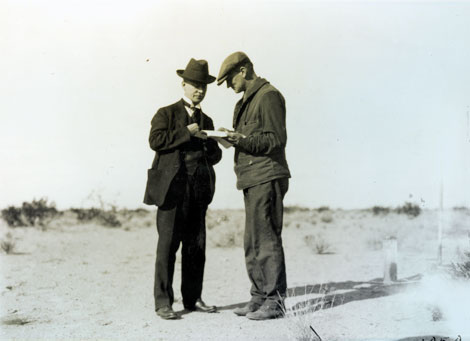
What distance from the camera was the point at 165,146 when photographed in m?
5.62

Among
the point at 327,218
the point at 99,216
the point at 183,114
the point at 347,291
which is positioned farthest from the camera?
the point at 327,218

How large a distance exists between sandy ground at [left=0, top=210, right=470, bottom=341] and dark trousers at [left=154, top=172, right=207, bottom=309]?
1.22 ft

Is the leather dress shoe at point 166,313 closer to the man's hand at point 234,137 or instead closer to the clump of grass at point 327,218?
the man's hand at point 234,137

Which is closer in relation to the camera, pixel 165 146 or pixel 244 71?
pixel 165 146

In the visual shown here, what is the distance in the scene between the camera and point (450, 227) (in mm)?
9664

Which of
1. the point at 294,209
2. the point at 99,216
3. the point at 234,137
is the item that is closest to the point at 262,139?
the point at 234,137

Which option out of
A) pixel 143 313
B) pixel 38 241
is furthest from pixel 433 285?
pixel 38 241

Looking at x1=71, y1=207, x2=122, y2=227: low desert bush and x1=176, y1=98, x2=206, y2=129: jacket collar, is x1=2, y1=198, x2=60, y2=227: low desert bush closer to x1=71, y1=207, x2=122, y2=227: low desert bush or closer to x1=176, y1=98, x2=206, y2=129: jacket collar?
x1=71, y1=207, x2=122, y2=227: low desert bush

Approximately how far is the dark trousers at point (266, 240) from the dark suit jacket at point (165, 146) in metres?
0.73

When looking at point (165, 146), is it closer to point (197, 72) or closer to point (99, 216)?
point (197, 72)

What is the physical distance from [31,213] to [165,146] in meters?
10.9

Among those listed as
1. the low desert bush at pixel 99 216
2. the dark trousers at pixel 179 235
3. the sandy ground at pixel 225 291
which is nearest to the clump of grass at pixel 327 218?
the sandy ground at pixel 225 291

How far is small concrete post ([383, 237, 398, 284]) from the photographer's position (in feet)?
25.1

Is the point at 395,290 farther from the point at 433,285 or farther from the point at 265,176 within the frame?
the point at 265,176
